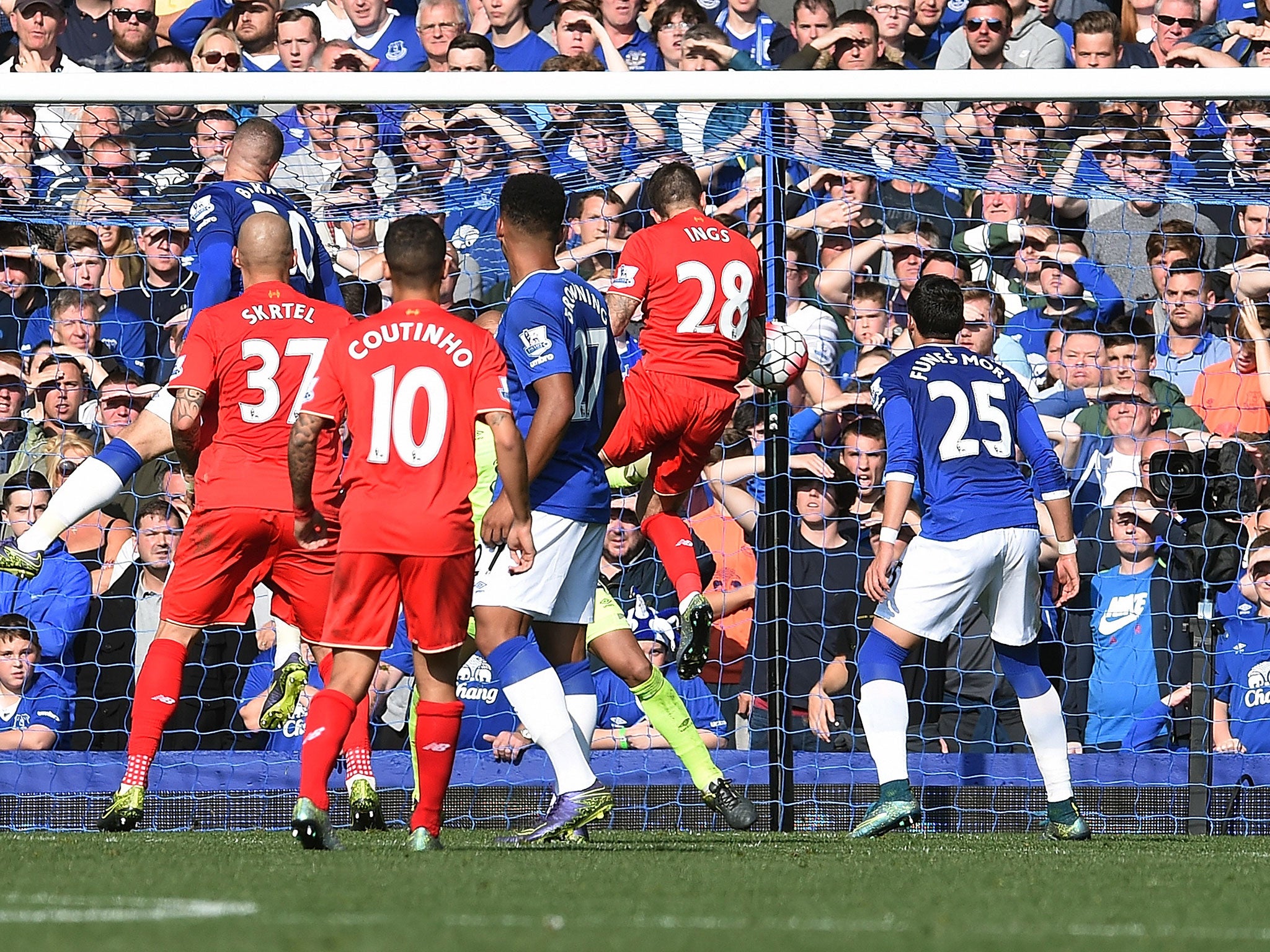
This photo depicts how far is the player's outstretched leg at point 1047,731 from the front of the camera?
605 cm

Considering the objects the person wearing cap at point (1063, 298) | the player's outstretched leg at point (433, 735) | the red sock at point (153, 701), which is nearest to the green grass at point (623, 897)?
the player's outstretched leg at point (433, 735)

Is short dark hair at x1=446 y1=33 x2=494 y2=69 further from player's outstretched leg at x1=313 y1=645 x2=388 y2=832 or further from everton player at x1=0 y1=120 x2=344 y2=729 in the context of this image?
player's outstretched leg at x1=313 y1=645 x2=388 y2=832

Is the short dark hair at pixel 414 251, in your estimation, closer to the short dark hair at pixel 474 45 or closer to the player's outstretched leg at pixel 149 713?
the player's outstretched leg at pixel 149 713

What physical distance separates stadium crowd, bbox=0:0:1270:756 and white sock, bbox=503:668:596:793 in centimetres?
218

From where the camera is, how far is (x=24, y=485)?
8.23 m

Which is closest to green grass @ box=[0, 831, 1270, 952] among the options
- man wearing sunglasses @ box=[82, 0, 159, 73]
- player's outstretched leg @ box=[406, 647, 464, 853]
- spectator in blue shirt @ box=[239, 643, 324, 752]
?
player's outstretched leg @ box=[406, 647, 464, 853]

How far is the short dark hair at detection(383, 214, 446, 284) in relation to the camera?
492 centimetres

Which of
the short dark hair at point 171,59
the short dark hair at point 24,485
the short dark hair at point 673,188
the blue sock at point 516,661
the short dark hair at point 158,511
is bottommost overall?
→ the blue sock at point 516,661

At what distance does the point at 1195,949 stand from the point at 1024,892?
95 centimetres

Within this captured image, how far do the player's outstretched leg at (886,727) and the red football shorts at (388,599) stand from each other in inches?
70.5

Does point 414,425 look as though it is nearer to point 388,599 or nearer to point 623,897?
point 388,599

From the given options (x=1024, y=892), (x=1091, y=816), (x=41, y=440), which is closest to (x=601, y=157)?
(x=41, y=440)

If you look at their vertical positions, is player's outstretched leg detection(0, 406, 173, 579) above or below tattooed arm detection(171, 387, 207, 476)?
below

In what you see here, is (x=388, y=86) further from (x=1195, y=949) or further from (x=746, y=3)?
(x=1195, y=949)
